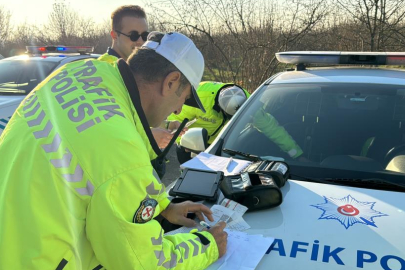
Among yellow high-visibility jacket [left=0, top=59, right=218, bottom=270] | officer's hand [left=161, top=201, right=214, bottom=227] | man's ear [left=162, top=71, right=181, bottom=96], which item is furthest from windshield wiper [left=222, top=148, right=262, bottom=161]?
yellow high-visibility jacket [left=0, top=59, right=218, bottom=270]

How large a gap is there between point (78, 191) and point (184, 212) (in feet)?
2.19

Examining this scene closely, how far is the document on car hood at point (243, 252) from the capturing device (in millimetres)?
1324

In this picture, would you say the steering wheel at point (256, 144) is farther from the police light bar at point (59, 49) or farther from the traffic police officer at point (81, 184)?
the police light bar at point (59, 49)

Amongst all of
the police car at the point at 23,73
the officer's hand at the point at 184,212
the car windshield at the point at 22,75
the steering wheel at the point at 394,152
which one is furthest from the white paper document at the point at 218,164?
the car windshield at the point at 22,75

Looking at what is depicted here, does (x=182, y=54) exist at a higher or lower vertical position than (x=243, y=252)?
higher

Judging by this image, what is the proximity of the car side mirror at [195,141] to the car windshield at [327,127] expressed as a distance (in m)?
0.15

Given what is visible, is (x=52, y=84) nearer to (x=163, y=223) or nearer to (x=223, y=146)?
(x=163, y=223)

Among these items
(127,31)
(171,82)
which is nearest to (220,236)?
(171,82)

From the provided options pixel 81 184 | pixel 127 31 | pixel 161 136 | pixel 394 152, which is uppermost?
pixel 127 31

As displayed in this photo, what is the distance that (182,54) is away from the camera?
1.32 m

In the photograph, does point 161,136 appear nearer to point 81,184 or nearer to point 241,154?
point 241,154

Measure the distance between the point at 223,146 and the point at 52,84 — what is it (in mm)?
1243

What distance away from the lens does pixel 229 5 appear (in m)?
7.85

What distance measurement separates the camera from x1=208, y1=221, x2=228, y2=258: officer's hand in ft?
4.51
